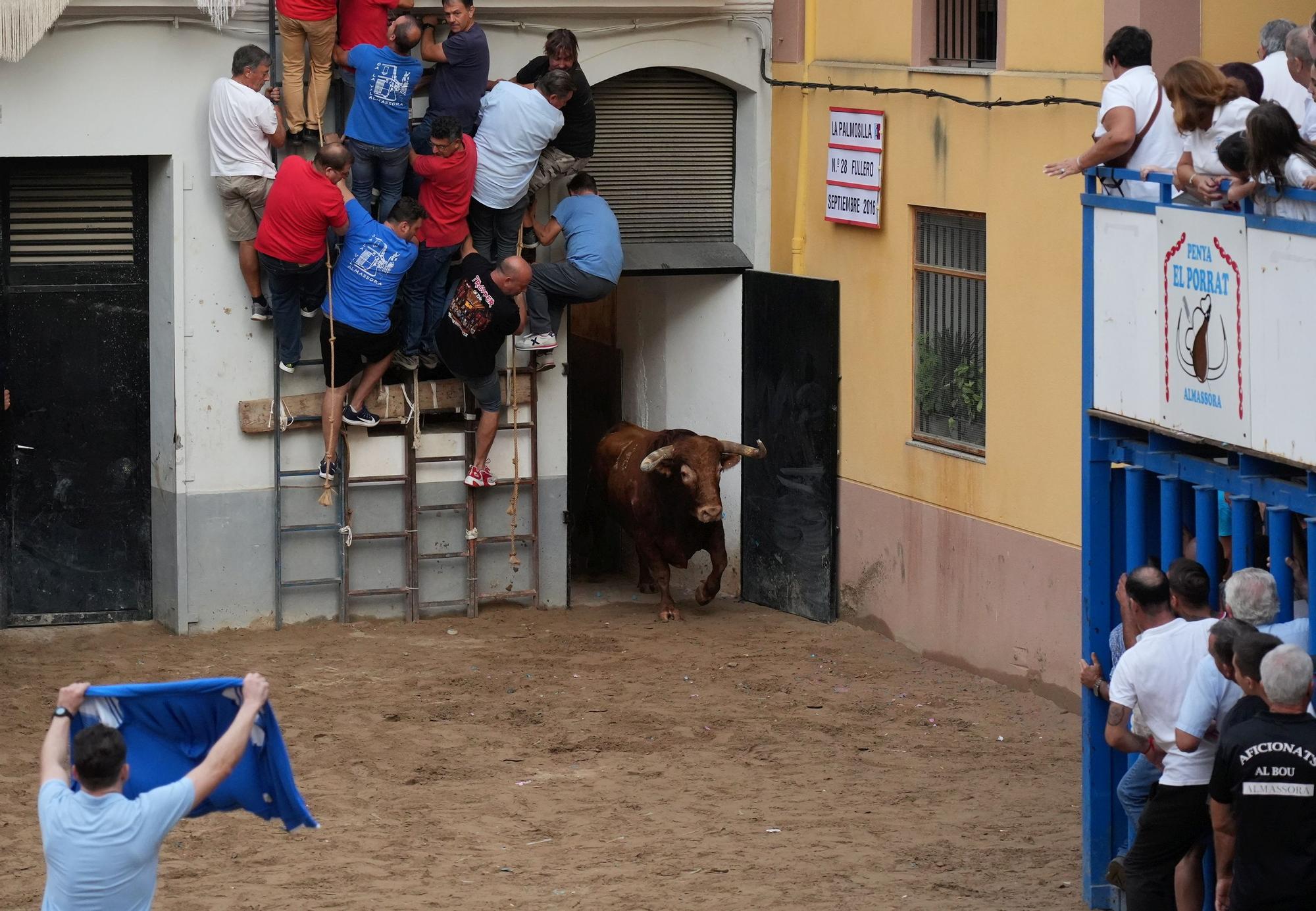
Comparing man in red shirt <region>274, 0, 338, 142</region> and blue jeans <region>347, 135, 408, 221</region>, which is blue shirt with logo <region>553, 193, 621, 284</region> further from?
man in red shirt <region>274, 0, 338, 142</region>

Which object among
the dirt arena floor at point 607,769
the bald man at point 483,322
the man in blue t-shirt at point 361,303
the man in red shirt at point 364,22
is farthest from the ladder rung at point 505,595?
the man in red shirt at point 364,22

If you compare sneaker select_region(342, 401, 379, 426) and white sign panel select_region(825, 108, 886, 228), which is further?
sneaker select_region(342, 401, 379, 426)

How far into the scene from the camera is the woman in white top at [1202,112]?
27.2 ft

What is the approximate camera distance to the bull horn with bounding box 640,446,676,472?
14.6 m

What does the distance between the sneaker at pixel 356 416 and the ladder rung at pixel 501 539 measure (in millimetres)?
1368

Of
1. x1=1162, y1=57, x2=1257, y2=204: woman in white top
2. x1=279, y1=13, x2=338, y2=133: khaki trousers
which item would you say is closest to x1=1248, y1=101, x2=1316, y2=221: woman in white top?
x1=1162, y1=57, x2=1257, y2=204: woman in white top

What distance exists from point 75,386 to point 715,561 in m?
5.08

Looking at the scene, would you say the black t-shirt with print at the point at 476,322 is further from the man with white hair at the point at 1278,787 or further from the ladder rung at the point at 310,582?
the man with white hair at the point at 1278,787

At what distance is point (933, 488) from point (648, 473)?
2580 millimetres

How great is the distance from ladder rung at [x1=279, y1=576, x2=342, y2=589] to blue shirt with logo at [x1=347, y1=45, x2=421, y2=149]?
3.33 metres

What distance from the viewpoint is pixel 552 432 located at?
1533cm

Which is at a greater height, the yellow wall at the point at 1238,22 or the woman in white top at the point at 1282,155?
the yellow wall at the point at 1238,22

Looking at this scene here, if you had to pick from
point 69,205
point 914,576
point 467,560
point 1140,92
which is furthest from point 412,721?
point 1140,92

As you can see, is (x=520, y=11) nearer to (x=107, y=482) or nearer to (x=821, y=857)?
(x=107, y=482)
